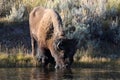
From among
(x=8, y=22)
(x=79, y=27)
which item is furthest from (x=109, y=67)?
(x=8, y=22)

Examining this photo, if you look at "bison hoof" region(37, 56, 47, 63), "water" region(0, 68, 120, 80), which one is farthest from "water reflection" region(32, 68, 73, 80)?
"bison hoof" region(37, 56, 47, 63)

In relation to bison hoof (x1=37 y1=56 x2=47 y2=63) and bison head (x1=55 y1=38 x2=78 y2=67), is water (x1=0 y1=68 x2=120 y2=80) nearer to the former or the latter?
bison head (x1=55 y1=38 x2=78 y2=67)

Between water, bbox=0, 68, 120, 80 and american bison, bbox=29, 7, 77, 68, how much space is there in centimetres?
55

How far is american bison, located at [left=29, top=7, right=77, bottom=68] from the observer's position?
59.1 feet

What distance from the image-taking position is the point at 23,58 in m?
19.8

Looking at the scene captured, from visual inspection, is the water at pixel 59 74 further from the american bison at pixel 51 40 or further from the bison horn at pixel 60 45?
the bison horn at pixel 60 45

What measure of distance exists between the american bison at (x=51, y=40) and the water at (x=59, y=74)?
55 cm

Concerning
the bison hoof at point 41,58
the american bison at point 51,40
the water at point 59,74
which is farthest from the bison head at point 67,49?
the bison hoof at point 41,58

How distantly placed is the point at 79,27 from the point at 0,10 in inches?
169

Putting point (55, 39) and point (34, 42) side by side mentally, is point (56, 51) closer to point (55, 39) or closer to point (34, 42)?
point (55, 39)

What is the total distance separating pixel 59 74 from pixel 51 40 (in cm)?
227

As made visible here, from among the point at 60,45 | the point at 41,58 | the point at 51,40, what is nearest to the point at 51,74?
the point at 60,45

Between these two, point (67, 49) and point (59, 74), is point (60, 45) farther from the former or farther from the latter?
point (59, 74)

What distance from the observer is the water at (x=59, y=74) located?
52.5ft
